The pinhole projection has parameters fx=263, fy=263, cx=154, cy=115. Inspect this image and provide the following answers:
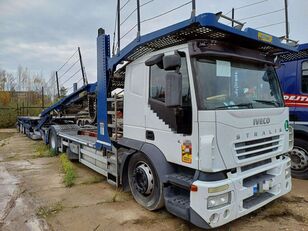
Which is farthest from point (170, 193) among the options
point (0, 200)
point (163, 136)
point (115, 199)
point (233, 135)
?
point (0, 200)

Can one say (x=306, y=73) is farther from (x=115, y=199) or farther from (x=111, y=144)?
(x=115, y=199)

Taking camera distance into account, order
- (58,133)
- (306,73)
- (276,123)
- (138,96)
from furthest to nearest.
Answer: (58,133) → (306,73) → (138,96) → (276,123)

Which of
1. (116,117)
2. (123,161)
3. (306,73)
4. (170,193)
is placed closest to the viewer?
(170,193)

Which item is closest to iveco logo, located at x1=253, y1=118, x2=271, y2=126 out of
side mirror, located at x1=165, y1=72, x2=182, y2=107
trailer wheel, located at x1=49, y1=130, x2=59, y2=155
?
side mirror, located at x1=165, y1=72, x2=182, y2=107

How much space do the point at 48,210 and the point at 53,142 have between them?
189 inches

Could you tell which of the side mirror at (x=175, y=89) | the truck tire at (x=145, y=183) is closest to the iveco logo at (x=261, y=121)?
the side mirror at (x=175, y=89)

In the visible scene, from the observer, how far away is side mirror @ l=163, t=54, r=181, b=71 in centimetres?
296

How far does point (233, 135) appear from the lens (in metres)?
3.04

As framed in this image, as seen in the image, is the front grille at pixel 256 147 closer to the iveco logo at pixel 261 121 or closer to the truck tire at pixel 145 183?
the iveco logo at pixel 261 121

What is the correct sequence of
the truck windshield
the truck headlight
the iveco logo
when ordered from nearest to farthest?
1. the truck headlight
2. the truck windshield
3. the iveco logo

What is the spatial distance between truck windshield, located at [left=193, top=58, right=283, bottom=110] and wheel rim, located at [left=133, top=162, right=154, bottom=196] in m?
1.37

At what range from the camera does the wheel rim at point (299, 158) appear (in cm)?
544

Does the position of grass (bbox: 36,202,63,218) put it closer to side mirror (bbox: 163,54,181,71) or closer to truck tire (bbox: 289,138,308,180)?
side mirror (bbox: 163,54,181,71)

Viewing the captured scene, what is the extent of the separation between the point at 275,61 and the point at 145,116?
2.24 metres
